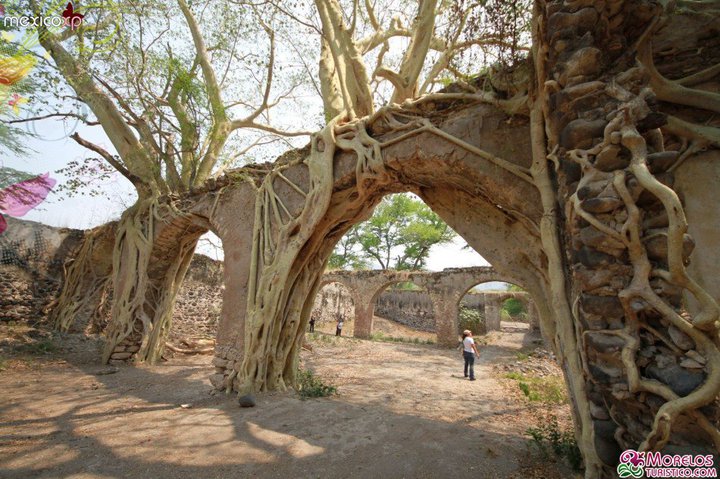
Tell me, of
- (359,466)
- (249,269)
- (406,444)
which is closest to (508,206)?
(406,444)

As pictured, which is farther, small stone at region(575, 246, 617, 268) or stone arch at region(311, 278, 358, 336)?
stone arch at region(311, 278, 358, 336)

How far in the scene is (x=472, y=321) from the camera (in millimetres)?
16297

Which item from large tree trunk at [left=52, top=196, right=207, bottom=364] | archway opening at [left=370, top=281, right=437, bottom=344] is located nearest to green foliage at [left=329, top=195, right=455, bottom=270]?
archway opening at [left=370, top=281, right=437, bottom=344]

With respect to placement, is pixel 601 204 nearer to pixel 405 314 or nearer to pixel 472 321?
pixel 472 321

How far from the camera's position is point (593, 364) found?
181 cm

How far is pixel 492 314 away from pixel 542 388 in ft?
39.4

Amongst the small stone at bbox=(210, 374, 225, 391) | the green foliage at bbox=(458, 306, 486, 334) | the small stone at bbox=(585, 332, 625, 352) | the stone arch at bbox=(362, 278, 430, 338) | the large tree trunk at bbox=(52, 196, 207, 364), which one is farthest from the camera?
the green foliage at bbox=(458, 306, 486, 334)

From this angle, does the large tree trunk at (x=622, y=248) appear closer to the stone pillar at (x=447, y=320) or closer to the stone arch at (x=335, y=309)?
the stone pillar at (x=447, y=320)

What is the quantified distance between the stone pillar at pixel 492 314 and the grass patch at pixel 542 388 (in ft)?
34.4

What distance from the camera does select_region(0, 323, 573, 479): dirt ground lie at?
2.39 m

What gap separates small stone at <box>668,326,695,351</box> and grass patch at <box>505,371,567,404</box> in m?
4.03

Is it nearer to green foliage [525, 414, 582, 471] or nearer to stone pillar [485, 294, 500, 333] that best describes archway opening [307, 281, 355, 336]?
stone pillar [485, 294, 500, 333]

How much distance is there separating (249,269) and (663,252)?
4.41 meters

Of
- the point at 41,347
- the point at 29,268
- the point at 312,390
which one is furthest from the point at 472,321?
the point at 29,268
